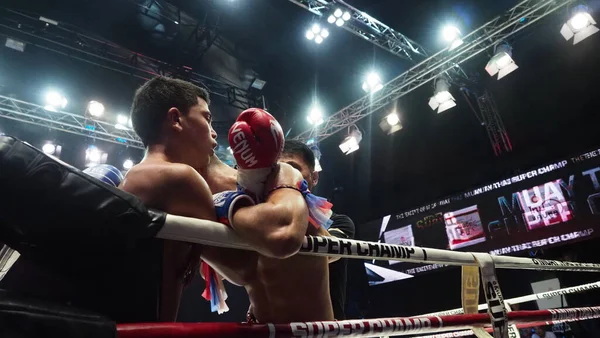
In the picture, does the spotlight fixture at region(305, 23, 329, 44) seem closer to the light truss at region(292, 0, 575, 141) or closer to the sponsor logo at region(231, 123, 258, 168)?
the light truss at region(292, 0, 575, 141)

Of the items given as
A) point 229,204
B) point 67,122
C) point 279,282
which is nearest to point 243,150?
point 229,204

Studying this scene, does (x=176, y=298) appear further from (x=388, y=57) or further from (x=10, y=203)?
(x=388, y=57)

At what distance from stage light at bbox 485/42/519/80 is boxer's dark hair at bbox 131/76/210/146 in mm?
5119

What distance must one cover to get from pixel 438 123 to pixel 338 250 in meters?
6.76

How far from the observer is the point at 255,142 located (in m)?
0.98

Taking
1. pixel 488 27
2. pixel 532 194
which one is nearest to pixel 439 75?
pixel 488 27

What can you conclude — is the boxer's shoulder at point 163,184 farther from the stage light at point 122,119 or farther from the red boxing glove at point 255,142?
the stage light at point 122,119

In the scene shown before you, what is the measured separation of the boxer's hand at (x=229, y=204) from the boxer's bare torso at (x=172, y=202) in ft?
0.10

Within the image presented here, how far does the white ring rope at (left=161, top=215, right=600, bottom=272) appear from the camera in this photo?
2.44ft

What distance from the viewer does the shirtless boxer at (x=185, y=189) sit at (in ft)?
2.71

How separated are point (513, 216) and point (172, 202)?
569 cm

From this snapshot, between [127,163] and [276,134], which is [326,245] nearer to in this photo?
[276,134]

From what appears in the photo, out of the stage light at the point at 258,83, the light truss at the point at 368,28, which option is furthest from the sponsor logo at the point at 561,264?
the stage light at the point at 258,83

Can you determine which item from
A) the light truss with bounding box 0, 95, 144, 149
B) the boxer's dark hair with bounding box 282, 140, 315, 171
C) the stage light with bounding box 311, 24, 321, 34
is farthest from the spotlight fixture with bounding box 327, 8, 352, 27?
the boxer's dark hair with bounding box 282, 140, 315, 171
